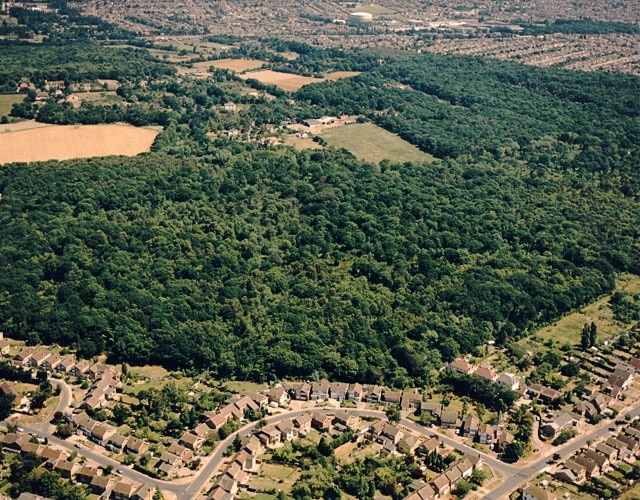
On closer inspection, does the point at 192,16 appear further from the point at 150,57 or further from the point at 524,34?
the point at 524,34

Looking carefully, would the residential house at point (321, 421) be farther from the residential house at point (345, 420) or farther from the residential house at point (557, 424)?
the residential house at point (557, 424)

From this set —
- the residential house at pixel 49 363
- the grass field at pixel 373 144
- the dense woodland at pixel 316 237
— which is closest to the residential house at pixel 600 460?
the dense woodland at pixel 316 237

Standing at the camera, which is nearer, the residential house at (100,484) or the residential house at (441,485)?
the residential house at (100,484)

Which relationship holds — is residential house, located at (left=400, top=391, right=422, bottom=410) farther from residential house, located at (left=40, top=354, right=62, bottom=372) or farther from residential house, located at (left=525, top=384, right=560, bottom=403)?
residential house, located at (left=40, top=354, right=62, bottom=372)

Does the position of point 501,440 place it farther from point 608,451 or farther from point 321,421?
point 321,421

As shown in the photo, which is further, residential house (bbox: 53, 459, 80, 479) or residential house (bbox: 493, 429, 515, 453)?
residential house (bbox: 493, 429, 515, 453)

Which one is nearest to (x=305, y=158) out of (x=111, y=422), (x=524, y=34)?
(x=111, y=422)

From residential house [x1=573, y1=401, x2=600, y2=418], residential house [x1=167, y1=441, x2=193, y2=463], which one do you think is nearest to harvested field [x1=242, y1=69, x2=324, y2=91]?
residential house [x1=573, y1=401, x2=600, y2=418]
